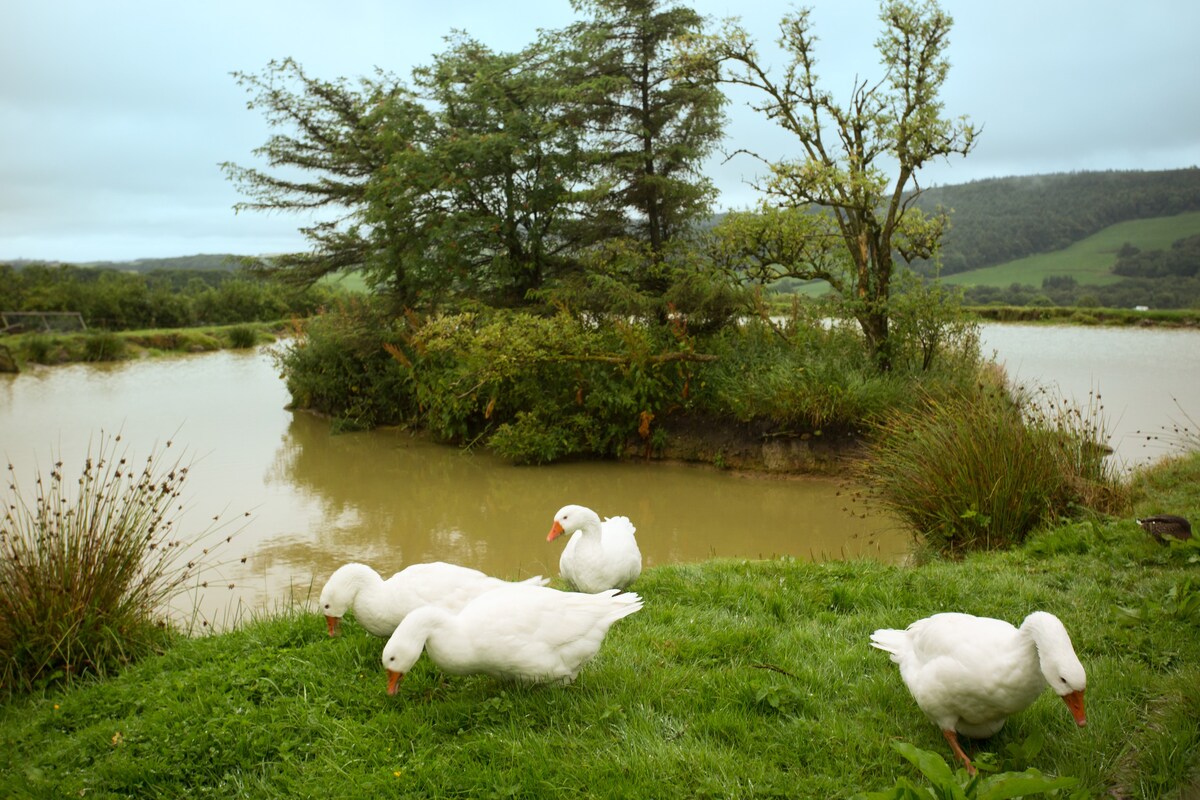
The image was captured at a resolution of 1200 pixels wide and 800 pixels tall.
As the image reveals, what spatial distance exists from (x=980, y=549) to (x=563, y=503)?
15.6ft

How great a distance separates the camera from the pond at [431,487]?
24.0 feet

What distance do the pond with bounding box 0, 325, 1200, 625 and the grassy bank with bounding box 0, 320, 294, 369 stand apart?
4413 millimetres

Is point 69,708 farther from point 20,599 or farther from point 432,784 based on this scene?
point 432,784

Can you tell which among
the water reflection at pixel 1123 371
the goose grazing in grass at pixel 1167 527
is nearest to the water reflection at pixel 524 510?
the goose grazing in grass at pixel 1167 527

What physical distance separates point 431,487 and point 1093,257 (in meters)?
18.5

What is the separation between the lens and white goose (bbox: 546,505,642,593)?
180 inches

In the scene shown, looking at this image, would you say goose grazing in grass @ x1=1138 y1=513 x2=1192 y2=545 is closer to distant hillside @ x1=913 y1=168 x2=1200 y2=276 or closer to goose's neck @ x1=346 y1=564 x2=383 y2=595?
goose's neck @ x1=346 y1=564 x2=383 y2=595

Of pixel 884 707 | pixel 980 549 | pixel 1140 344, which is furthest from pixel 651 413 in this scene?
pixel 1140 344

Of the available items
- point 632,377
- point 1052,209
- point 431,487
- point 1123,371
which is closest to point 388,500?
point 431,487

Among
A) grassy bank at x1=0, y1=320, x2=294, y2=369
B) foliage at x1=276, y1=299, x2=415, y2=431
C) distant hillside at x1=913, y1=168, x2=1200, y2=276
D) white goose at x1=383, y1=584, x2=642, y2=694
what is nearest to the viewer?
white goose at x1=383, y1=584, x2=642, y2=694

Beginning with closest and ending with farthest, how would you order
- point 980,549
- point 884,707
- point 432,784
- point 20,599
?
point 432,784 → point 884,707 → point 20,599 → point 980,549

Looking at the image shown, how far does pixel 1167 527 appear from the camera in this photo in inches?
180

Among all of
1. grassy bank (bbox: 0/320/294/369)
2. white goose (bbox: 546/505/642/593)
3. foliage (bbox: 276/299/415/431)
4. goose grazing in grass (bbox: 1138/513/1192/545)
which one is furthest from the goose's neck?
grassy bank (bbox: 0/320/294/369)

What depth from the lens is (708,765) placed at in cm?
271
